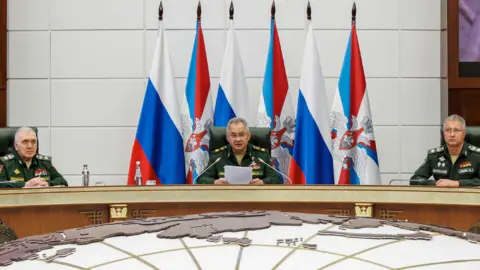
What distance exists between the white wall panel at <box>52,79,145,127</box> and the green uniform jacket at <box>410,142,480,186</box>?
275 cm

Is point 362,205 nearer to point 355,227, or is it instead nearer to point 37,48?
point 355,227

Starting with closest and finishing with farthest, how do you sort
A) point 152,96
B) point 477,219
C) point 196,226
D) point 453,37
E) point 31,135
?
point 196,226, point 477,219, point 31,135, point 152,96, point 453,37

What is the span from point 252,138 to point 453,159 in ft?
4.54

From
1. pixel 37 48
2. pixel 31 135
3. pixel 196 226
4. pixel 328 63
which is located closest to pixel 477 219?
pixel 196 226

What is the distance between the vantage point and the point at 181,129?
5.84 meters

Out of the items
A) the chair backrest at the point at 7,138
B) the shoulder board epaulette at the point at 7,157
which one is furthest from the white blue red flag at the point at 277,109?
the shoulder board epaulette at the point at 7,157

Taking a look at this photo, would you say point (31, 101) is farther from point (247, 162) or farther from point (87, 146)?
point (247, 162)

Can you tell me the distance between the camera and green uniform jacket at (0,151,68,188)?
4.82m

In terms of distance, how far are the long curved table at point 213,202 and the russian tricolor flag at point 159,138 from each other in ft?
6.63

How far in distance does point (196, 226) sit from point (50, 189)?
253 centimetres

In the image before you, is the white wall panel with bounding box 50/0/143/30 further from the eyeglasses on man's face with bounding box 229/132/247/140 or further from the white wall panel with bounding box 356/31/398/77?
the eyeglasses on man's face with bounding box 229/132/247/140

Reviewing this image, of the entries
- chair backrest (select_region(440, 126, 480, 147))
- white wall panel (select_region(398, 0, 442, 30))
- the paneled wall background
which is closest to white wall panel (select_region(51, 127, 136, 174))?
the paneled wall background

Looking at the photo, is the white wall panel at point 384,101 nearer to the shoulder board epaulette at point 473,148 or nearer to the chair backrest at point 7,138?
the shoulder board epaulette at point 473,148

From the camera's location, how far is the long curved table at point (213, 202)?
3.50 meters
